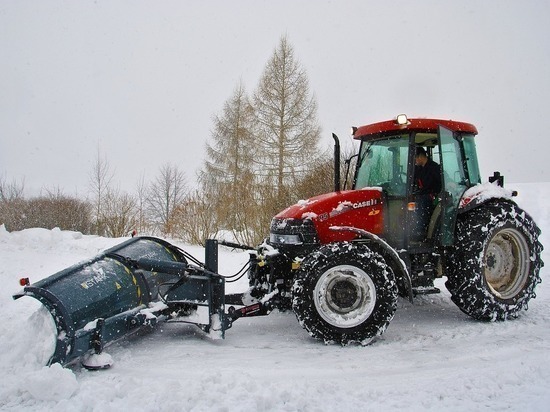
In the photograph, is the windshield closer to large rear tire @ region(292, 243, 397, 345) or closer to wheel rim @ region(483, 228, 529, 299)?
large rear tire @ region(292, 243, 397, 345)

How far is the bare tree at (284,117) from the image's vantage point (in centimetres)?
2022

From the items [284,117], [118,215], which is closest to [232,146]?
[284,117]


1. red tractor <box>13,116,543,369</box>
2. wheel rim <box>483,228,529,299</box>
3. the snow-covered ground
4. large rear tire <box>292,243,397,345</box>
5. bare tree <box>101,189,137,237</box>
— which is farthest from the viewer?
bare tree <box>101,189,137,237</box>

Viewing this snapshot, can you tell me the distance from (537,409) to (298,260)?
8.07 feet

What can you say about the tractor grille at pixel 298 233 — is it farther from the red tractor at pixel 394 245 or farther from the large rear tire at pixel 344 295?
the large rear tire at pixel 344 295

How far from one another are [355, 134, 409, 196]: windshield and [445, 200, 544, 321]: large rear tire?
2.87ft

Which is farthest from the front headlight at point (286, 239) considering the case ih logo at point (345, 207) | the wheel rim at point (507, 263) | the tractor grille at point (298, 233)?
the wheel rim at point (507, 263)

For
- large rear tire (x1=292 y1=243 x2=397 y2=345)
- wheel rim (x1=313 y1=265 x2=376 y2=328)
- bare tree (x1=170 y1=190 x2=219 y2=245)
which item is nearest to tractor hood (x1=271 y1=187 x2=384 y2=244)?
large rear tire (x1=292 y1=243 x2=397 y2=345)

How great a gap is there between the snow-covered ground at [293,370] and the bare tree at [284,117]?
14.7 metres

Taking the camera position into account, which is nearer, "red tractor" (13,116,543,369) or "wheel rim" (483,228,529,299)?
"red tractor" (13,116,543,369)

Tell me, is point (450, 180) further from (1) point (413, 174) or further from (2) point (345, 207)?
(2) point (345, 207)

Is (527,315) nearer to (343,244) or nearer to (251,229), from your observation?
(343,244)

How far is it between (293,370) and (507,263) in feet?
10.5

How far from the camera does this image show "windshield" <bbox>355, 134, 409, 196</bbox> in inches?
207
